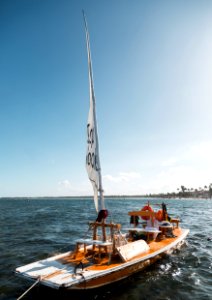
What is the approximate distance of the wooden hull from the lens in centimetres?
887

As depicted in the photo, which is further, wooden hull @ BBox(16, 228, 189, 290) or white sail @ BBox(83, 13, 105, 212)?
white sail @ BBox(83, 13, 105, 212)

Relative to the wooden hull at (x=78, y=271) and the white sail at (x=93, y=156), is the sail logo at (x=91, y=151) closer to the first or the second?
the white sail at (x=93, y=156)

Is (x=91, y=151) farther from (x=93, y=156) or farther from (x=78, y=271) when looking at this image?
(x=78, y=271)

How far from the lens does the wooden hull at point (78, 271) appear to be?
8867 mm

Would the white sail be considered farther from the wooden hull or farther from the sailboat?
the wooden hull

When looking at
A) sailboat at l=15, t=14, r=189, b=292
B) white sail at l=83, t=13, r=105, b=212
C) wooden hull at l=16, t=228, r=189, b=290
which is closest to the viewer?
wooden hull at l=16, t=228, r=189, b=290

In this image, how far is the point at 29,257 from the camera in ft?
52.7

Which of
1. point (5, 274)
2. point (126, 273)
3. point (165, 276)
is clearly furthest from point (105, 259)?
point (5, 274)

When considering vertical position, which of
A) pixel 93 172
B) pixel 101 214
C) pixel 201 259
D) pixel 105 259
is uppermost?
pixel 93 172

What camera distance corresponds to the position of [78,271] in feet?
31.9

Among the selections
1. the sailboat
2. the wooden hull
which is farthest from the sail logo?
the wooden hull

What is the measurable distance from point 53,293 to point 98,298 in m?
2.01

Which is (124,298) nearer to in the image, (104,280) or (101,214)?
(104,280)

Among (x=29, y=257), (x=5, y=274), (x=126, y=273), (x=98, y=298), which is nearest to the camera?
(x=98, y=298)
